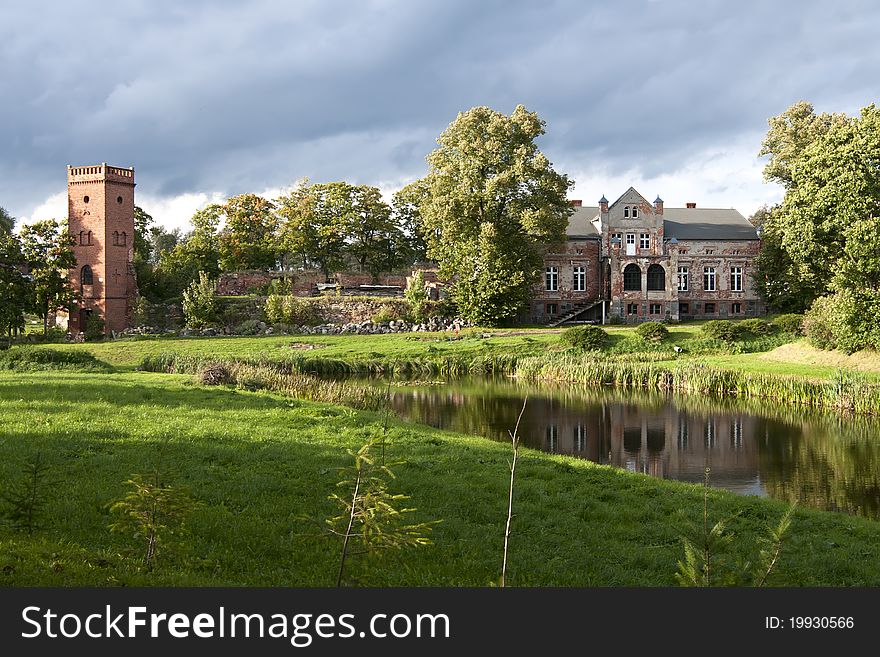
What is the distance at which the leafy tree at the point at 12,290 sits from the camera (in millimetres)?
33062

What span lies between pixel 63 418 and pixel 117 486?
4.96 meters

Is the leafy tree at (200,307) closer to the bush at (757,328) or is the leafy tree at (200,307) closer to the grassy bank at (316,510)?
the grassy bank at (316,510)

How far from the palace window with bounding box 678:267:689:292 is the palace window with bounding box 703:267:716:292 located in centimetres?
126

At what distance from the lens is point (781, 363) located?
1109 inches

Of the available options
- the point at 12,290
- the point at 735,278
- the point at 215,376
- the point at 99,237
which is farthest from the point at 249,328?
the point at 735,278

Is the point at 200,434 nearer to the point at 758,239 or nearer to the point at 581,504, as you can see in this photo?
the point at 581,504

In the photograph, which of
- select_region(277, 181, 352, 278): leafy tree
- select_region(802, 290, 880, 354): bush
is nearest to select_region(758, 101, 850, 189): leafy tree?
select_region(802, 290, 880, 354): bush

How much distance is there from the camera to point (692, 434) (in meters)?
17.9

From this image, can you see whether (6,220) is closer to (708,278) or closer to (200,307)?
(200,307)

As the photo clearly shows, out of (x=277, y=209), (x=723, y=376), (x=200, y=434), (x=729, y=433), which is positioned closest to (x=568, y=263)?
(x=277, y=209)

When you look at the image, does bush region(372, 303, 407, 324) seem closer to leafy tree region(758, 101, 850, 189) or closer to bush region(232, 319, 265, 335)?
bush region(232, 319, 265, 335)

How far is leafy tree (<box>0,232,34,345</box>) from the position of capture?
33.1m

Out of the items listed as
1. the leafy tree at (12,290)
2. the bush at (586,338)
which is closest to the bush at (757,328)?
the bush at (586,338)

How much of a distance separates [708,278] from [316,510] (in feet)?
154
